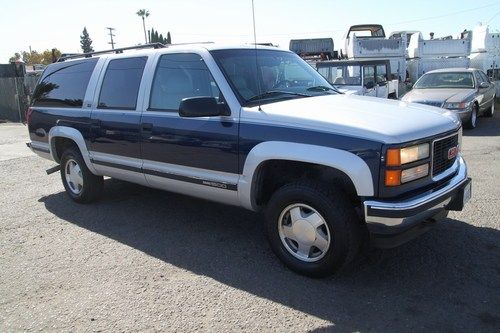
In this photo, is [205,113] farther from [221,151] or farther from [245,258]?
[245,258]

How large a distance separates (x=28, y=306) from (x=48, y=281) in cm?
40

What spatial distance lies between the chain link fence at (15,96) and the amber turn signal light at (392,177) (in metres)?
18.8

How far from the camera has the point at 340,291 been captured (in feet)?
11.4

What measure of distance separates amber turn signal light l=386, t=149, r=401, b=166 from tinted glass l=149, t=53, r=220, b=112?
1689 mm

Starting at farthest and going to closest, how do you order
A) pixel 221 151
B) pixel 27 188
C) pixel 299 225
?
pixel 27 188
pixel 221 151
pixel 299 225

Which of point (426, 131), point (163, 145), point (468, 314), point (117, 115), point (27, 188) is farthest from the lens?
point (27, 188)

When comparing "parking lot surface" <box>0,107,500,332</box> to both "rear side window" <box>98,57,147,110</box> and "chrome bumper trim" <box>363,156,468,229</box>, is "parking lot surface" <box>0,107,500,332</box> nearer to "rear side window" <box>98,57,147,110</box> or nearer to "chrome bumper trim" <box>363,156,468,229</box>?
"chrome bumper trim" <box>363,156,468,229</box>

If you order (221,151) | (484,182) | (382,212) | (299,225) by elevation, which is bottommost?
(484,182)

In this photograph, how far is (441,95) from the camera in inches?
446

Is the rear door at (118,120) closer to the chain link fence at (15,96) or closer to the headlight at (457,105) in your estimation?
the headlight at (457,105)

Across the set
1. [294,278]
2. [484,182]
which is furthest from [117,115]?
[484,182]

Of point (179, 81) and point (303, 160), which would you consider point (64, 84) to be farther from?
point (303, 160)

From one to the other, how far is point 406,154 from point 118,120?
3.13 m

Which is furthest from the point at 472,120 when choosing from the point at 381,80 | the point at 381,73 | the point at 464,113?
the point at 381,73
